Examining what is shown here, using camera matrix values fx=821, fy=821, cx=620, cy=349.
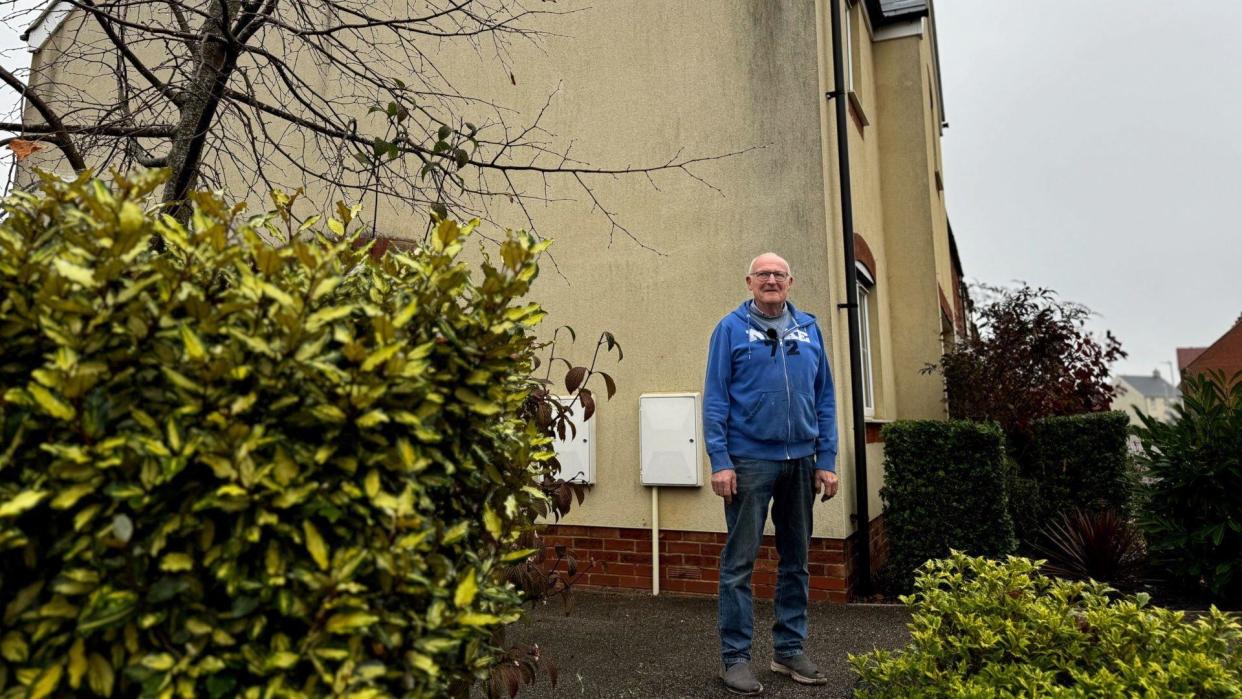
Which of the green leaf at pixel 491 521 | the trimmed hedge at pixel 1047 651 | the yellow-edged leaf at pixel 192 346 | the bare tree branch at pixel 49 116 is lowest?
the trimmed hedge at pixel 1047 651

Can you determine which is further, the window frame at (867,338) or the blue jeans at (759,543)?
the window frame at (867,338)

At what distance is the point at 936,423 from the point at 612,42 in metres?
3.63

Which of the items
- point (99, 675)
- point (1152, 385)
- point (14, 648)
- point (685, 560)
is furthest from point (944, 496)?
point (1152, 385)

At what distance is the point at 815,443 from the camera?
12.7 feet

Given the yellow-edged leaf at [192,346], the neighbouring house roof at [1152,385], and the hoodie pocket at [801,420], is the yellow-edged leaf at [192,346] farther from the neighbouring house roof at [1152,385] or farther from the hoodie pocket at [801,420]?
the neighbouring house roof at [1152,385]

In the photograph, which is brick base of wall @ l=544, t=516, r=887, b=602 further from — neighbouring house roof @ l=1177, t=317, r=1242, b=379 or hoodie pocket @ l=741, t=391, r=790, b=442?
neighbouring house roof @ l=1177, t=317, r=1242, b=379

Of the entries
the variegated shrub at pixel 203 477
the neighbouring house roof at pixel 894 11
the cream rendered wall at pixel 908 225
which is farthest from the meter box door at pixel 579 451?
the neighbouring house roof at pixel 894 11

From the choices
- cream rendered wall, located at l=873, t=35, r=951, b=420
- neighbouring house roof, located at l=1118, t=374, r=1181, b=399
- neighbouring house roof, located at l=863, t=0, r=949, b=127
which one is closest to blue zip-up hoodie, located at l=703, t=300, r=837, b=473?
cream rendered wall, located at l=873, t=35, r=951, b=420

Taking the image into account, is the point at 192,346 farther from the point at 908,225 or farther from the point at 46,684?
the point at 908,225

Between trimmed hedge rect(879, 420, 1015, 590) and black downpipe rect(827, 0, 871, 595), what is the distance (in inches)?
7.6

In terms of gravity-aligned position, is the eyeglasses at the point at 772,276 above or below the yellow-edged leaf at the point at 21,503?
above

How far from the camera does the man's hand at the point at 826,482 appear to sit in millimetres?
3805

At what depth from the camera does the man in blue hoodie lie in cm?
364

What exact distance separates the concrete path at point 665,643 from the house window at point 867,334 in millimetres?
2031
